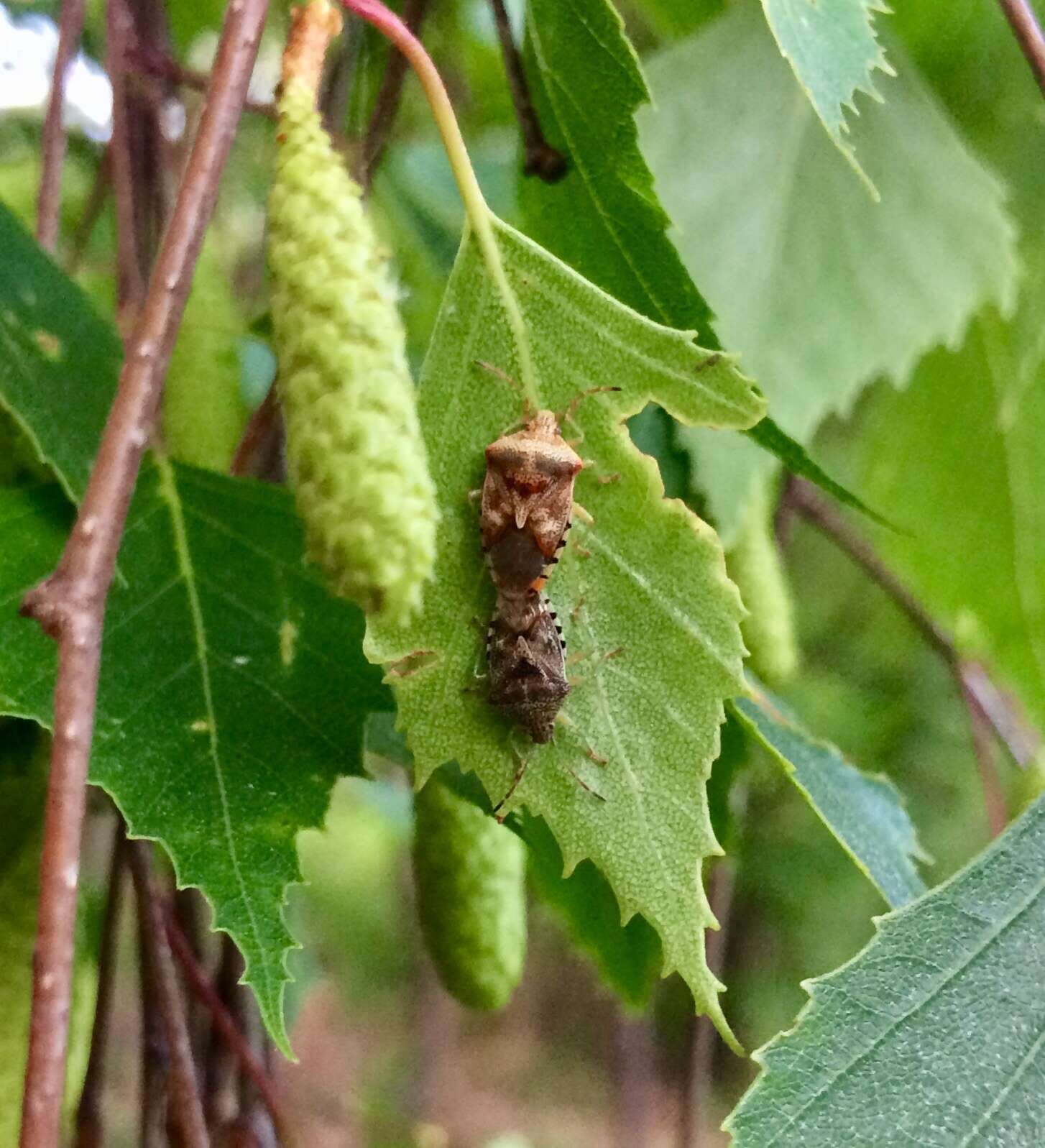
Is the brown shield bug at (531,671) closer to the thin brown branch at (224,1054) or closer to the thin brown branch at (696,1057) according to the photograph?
the thin brown branch at (224,1054)

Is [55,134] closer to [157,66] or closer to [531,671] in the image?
[157,66]

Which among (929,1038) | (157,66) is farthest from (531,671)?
(157,66)

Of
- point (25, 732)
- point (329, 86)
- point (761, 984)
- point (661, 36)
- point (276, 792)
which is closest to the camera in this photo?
point (276, 792)

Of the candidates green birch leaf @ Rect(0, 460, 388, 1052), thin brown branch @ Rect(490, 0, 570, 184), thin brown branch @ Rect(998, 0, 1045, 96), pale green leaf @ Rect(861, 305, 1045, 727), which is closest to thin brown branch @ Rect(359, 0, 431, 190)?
thin brown branch @ Rect(490, 0, 570, 184)

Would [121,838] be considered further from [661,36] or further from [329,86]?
[661,36]

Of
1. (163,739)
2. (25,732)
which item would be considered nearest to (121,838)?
(25,732)
